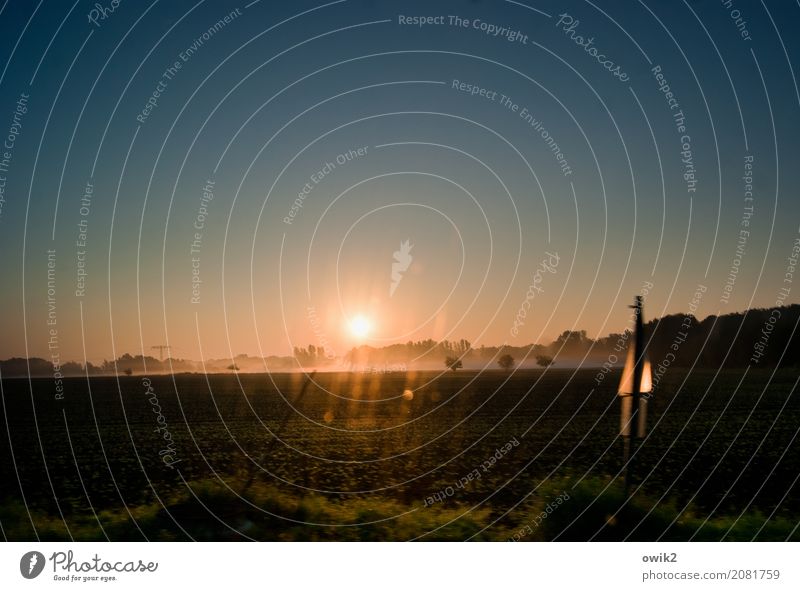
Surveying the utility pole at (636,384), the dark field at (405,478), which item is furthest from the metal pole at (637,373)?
the dark field at (405,478)

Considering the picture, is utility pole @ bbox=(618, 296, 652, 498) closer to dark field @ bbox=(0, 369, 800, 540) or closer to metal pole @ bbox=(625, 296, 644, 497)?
metal pole @ bbox=(625, 296, 644, 497)

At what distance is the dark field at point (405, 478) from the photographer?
1167cm

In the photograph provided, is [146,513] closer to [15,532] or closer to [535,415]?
[15,532]

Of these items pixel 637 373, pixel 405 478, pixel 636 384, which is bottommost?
pixel 405 478

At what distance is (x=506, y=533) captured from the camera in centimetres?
1134

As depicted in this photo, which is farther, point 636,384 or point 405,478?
point 405,478

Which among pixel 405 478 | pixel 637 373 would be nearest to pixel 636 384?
pixel 637 373

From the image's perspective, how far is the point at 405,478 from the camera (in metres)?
28.4

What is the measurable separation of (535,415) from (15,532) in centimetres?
7368

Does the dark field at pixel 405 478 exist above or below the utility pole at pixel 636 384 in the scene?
below

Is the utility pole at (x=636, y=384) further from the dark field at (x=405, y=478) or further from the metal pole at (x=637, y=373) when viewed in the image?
the dark field at (x=405, y=478)

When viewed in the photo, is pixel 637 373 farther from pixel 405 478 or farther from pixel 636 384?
pixel 405 478
